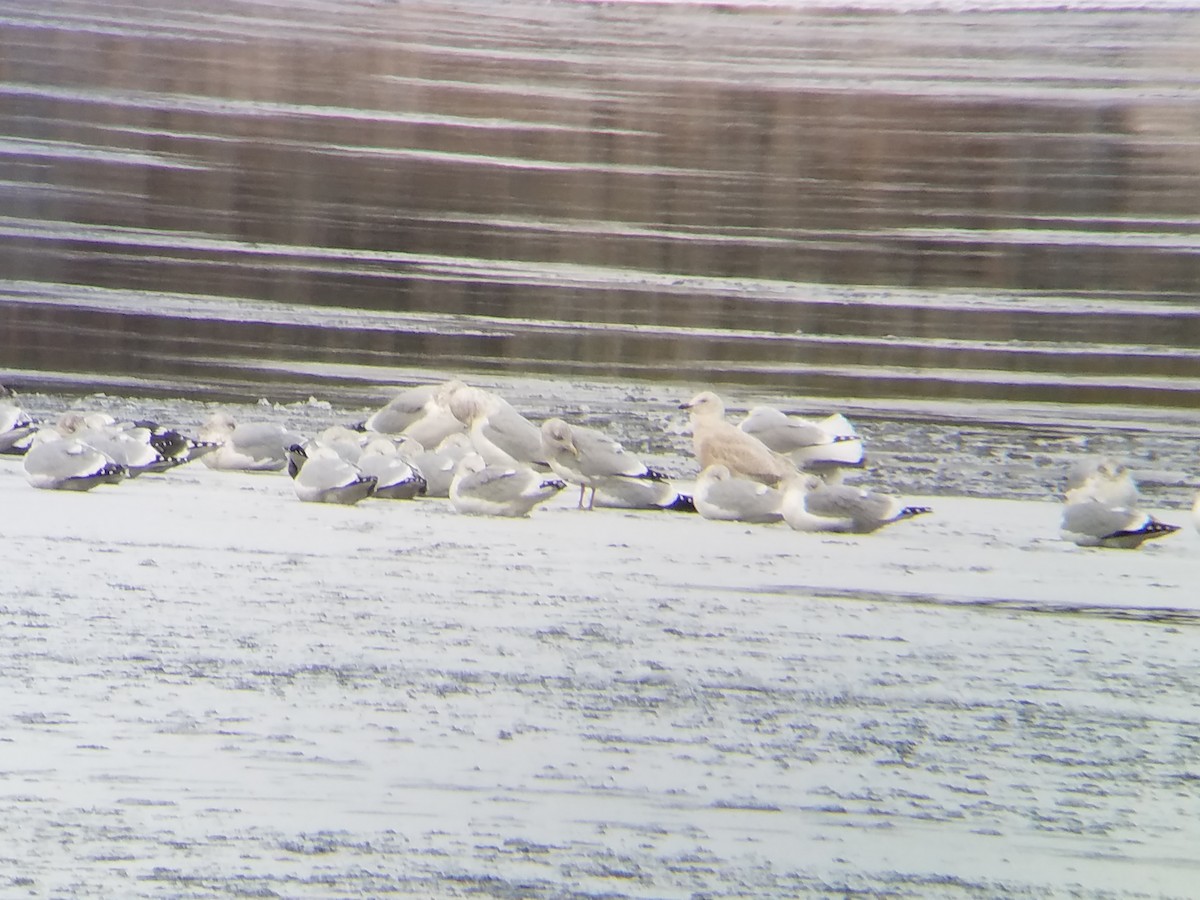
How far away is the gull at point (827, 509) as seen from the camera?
109 centimetres

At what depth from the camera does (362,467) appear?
1.11 m

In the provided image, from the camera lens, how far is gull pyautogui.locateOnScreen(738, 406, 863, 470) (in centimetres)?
112

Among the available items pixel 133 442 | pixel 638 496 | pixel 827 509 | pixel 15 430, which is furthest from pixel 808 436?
pixel 15 430

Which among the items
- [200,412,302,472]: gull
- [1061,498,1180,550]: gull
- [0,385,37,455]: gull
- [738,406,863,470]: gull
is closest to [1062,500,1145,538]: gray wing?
[1061,498,1180,550]: gull

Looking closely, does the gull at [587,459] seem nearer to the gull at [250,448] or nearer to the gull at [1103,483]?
the gull at [250,448]

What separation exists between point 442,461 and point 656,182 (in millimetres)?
373

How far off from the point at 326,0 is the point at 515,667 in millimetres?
732

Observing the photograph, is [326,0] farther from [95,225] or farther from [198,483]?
[198,483]

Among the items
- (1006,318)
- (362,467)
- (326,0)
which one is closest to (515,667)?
(362,467)

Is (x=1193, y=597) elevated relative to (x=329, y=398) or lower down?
lower down

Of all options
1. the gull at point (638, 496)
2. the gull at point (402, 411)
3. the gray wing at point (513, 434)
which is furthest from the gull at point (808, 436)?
the gull at point (402, 411)

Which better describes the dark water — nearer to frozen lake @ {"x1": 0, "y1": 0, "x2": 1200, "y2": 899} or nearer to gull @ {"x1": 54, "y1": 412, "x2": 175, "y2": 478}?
frozen lake @ {"x1": 0, "y1": 0, "x2": 1200, "y2": 899}

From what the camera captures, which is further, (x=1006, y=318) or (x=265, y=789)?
(x=1006, y=318)

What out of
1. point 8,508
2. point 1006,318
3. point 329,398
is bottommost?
point 8,508
